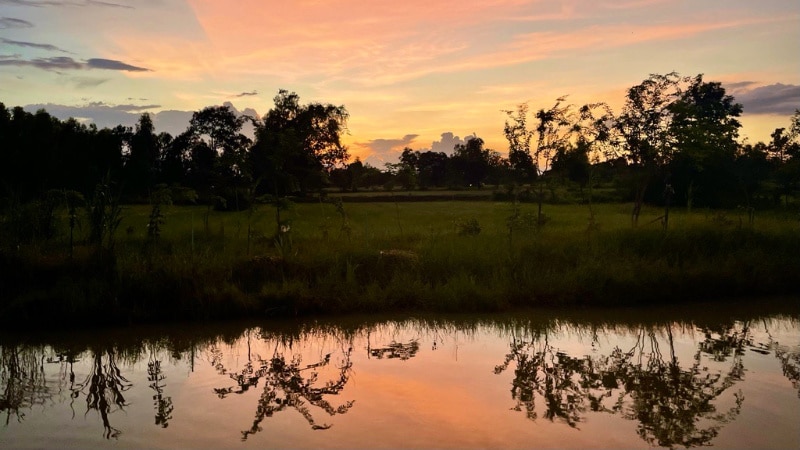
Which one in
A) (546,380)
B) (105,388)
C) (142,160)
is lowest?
(105,388)

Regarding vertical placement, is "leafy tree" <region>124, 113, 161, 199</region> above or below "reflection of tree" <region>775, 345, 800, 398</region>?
above

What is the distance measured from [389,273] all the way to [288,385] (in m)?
4.56

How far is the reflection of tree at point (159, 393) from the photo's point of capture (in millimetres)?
5847

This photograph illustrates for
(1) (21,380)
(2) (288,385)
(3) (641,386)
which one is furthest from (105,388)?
(3) (641,386)

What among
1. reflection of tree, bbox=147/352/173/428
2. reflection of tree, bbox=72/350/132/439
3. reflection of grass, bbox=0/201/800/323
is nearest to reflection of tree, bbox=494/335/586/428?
reflection of grass, bbox=0/201/800/323

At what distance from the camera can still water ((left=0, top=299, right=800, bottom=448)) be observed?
5.41 m

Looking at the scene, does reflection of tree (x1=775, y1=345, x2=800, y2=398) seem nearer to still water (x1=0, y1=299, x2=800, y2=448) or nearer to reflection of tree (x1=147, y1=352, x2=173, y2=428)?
still water (x1=0, y1=299, x2=800, y2=448)

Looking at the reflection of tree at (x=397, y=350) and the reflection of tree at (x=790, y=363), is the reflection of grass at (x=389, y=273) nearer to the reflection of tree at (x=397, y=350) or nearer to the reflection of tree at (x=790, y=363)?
the reflection of tree at (x=397, y=350)

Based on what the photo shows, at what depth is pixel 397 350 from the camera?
8.17 meters

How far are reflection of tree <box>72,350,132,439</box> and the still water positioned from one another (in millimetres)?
25

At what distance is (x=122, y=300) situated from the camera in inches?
375

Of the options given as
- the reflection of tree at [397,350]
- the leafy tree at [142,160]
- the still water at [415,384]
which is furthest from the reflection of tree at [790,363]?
the leafy tree at [142,160]

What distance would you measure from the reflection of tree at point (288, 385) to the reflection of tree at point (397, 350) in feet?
1.30

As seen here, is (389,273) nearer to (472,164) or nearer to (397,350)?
(397,350)
